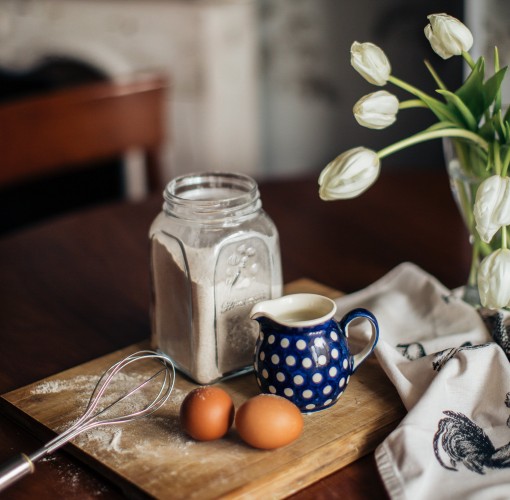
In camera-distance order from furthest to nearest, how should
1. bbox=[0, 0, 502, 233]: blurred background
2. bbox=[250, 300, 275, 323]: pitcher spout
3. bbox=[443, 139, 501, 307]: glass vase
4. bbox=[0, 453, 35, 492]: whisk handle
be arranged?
bbox=[0, 0, 502, 233]: blurred background < bbox=[443, 139, 501, 307]: glass vase < bbox=[250, 300, 275, 323]: pitcher spout < bbox=[0, 453, 35, 492]: whisk handle

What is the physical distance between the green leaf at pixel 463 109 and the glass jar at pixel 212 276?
235 mm

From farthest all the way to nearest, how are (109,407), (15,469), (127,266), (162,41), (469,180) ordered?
(162,41) < (127,266) < (469,180) < (109,407) < (15,469)

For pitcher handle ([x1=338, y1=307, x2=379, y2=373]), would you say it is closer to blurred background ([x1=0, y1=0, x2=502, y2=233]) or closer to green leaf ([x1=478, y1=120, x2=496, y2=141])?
green leaf ([x1=478, y1=120, x2=496, y2=141])

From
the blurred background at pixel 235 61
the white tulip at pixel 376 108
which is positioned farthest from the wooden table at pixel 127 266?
the blurred background at pixel 235 61

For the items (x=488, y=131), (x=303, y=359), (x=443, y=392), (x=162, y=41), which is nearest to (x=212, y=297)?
(x=303, y=359)

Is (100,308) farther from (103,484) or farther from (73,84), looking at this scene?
(73,84)

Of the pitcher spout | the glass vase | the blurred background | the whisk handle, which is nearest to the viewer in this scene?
the whisk handle

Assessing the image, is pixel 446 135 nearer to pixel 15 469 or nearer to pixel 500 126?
pixel 500 126

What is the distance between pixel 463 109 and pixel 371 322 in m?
0.26

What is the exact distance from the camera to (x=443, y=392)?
77 centimetres

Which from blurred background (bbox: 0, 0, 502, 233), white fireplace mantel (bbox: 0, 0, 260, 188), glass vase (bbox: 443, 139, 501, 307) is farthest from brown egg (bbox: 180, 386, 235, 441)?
white fireplace mantel (bbox: 0, 0, 260, 188)

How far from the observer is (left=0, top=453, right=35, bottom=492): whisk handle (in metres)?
0.66

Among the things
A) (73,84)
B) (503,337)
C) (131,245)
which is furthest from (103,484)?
(73,84)

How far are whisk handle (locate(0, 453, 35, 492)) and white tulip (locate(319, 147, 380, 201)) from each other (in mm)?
370
